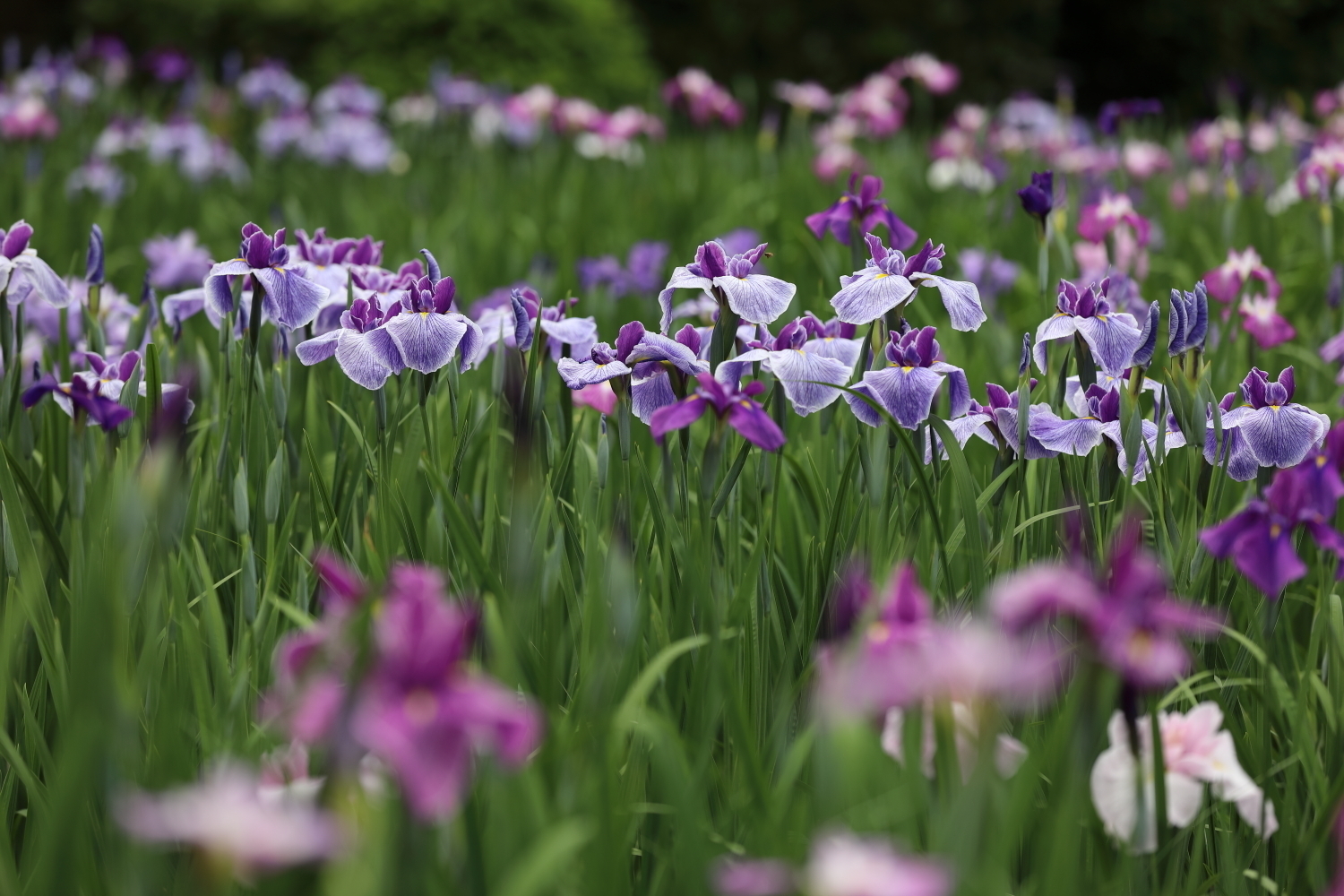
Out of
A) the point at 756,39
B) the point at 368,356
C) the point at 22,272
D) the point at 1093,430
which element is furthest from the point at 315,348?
the point at 756,39

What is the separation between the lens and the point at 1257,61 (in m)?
12.7

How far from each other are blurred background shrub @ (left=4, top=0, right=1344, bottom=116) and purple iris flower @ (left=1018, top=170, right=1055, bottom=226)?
669 cm

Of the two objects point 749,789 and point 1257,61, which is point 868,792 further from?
point 1257,61

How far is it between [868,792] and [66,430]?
181cm

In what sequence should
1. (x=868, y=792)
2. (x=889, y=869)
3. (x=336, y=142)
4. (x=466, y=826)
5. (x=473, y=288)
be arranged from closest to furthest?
(x=889, y=869) → (x=466, y=826) → (x=868, y=792) → (x=473, y=288) → (x=336, y=142)

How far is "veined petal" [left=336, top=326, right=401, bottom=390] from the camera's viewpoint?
171cm

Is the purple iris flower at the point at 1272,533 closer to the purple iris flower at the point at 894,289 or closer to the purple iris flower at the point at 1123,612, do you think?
the purple iris flower at the point at 1123,612

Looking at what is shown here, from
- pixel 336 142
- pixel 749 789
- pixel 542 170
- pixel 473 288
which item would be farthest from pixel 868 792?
pixel 336 142

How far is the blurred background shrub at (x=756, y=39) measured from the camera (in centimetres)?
849

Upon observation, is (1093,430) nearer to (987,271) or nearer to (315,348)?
(315,348)

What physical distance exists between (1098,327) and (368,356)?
3.54 feet

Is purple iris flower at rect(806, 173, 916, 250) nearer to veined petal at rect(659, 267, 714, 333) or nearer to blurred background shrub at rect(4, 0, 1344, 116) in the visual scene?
veined petal at rect(659, 267, 714, 333)

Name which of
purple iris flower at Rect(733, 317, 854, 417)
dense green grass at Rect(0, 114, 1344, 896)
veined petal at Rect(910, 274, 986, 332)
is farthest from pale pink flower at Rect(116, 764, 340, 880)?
veined petal at Rect(910, 274, 986, 332)

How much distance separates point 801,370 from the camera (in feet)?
5.41
